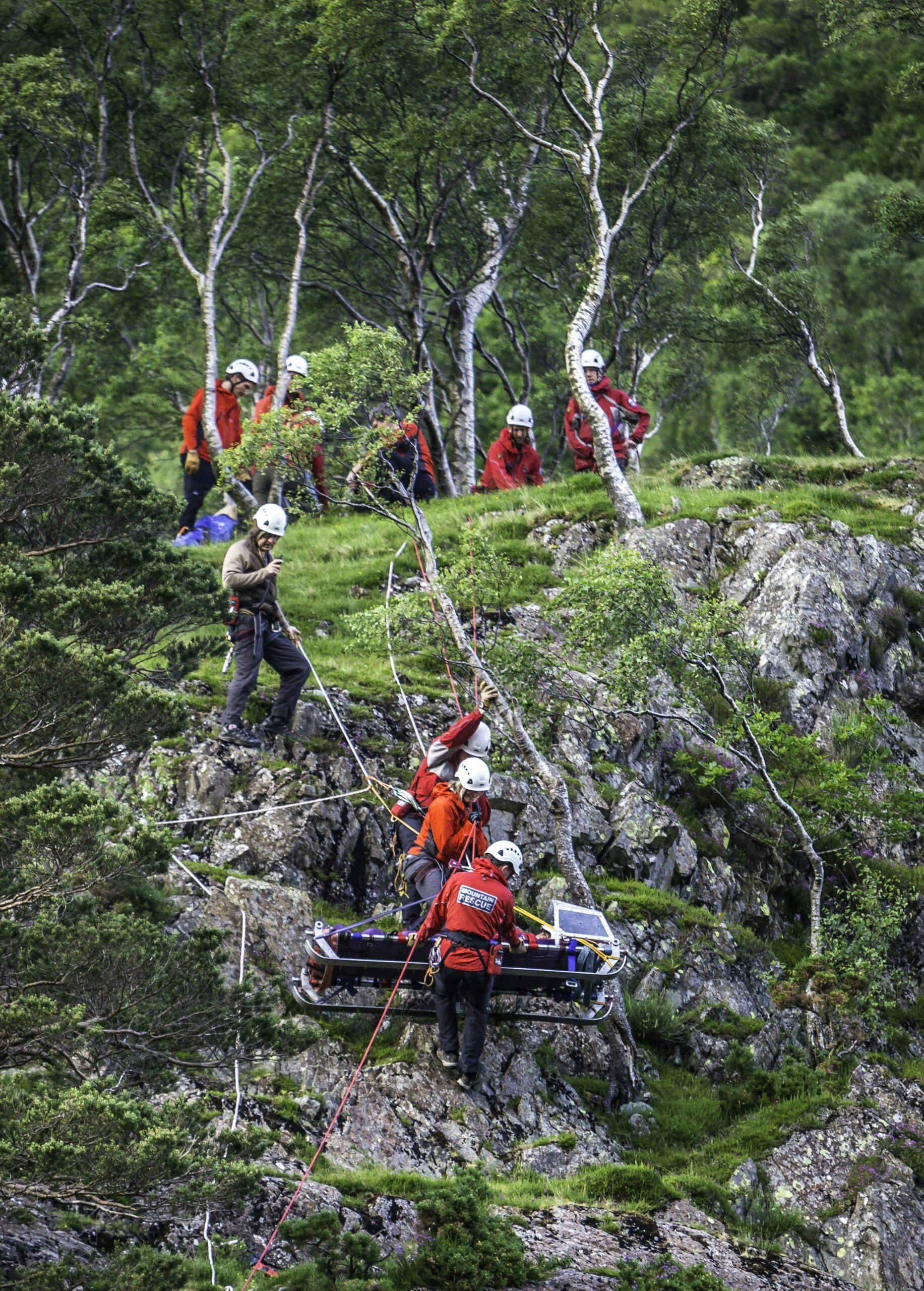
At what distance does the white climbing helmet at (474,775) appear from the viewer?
12.8 meters

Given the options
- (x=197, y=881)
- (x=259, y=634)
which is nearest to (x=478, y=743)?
(x=197, y=881)

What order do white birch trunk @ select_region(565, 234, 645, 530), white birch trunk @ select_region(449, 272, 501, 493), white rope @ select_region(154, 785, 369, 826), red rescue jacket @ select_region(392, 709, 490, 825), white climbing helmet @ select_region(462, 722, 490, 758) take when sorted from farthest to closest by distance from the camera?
1. white birch trunk @ select_region(449, 272, 501, 493)
2. white birch trunk @ select_region(565, 234, 645, 530)
3. white rope @ select_region(154, 785, 369, 826)
4. white climbing helmet @ select_region(462, 722, 490, 758)
5. red rescue jacket @ select_region(392, 709, 490, 825)

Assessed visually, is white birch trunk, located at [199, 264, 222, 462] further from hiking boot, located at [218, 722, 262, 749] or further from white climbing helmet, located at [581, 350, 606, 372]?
white climbing helmet, located at [581, 350, 606, 372]

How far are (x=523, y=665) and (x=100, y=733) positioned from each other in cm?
587

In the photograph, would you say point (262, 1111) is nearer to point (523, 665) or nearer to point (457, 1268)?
point (457, 1268)

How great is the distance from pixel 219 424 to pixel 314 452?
6464mm

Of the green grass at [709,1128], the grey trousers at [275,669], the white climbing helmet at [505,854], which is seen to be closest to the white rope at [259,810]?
the grey trousers at [275,669]

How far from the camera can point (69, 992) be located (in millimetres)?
9367

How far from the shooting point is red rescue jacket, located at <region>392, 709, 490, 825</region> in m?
13.0

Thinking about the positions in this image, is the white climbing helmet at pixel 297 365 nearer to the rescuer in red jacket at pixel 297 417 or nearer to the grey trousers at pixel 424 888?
the rescuer in red jacket at pixel 297 417

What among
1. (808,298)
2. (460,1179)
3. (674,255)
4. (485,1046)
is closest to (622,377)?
(674,255)

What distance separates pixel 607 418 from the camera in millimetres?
22734

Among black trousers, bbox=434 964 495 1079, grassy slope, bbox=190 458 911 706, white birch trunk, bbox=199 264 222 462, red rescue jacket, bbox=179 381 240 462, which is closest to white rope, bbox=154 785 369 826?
grassy slope, bbox=190 458 911 706

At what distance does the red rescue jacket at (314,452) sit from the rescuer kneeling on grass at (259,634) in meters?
0.89
